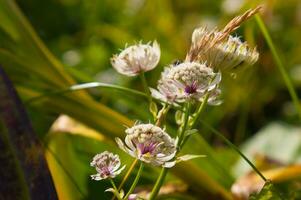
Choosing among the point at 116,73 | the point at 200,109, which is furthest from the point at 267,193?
the point at 116,73

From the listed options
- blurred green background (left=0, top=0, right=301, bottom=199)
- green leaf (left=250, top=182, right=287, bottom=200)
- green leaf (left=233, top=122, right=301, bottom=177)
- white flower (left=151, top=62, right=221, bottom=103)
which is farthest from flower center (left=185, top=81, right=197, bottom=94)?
green leaf (left=233, top=122, right=301, bottom=177)

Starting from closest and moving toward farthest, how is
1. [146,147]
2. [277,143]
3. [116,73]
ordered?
[146,147] < [277,143] < [116,73]

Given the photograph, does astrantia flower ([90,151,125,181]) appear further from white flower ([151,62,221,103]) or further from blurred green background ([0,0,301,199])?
blurred green background ([0,0,301,199])

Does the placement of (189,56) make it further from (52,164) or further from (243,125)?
(243,125)

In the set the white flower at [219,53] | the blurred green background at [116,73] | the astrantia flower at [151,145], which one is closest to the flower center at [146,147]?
the astrantia flower at [151,145]

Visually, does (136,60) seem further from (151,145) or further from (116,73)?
(116,73)

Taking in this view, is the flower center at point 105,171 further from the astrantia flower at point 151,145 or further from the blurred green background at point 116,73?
the blurred green background at point 116,73
